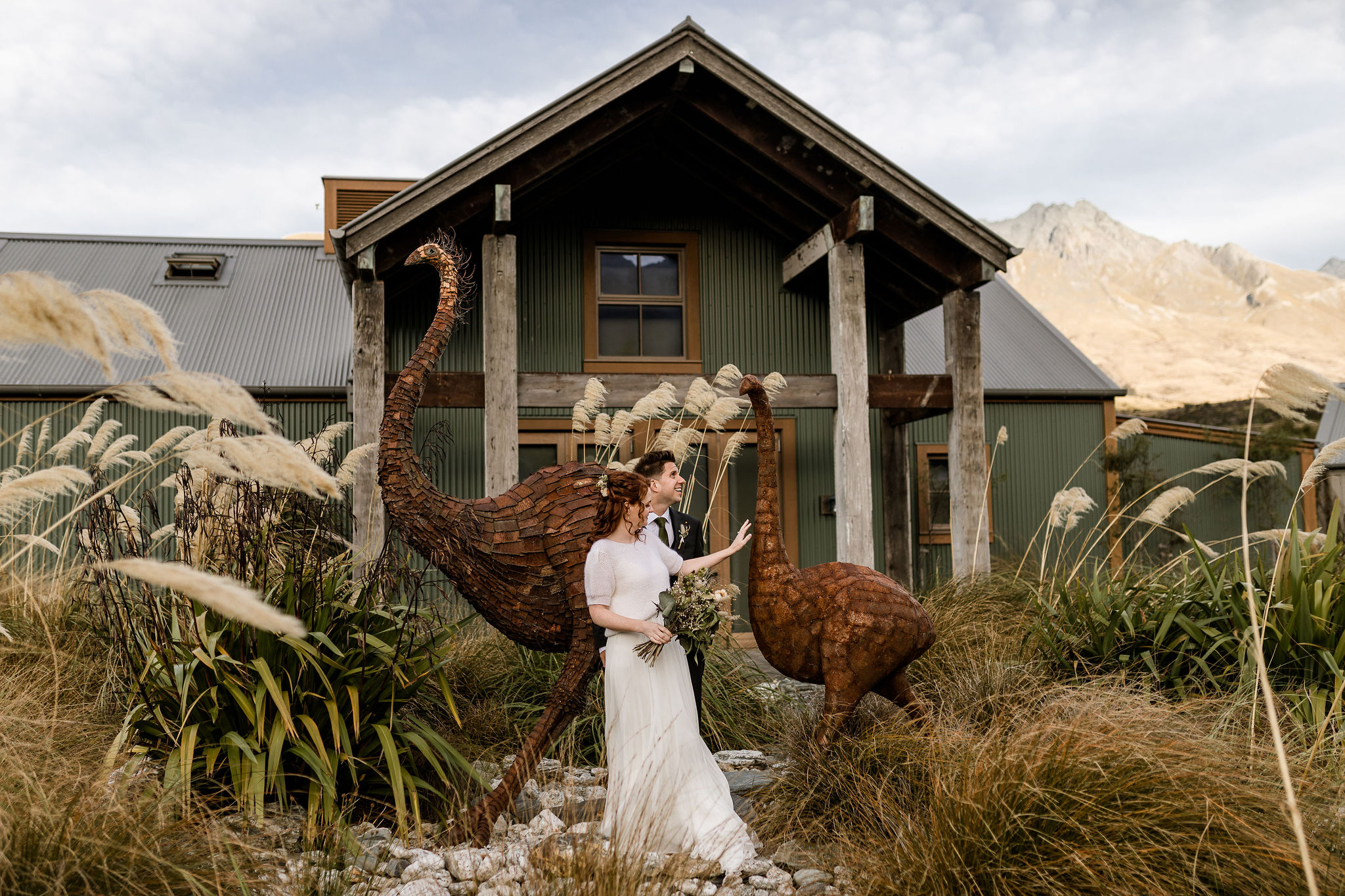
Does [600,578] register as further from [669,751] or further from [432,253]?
[432,253]

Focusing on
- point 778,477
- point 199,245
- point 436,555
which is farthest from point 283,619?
point 199,245

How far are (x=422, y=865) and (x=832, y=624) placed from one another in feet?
6.19

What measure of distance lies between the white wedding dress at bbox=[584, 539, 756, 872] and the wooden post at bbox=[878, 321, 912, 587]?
5705 mm

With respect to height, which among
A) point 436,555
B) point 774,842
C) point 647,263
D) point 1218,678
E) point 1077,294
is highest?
point 1077,294

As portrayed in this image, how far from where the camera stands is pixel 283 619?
6.18ft

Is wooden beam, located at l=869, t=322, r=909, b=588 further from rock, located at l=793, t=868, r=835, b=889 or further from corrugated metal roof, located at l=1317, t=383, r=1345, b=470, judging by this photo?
corrugated metal roof, located at l=1317, t=383, r=1345, b=470

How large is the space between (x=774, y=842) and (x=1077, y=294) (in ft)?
245

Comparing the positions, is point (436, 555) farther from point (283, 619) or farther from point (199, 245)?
point (199, 245)

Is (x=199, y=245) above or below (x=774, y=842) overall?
above

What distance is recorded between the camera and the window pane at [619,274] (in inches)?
359

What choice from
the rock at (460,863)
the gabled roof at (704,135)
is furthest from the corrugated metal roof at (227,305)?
the rock at (460,863)

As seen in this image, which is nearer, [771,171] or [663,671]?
[663,671]

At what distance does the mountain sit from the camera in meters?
48.2

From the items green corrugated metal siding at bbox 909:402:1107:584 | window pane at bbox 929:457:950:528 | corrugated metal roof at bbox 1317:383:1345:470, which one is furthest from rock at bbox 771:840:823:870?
corrugated metal roof at bbox 1317:383:1345:470
